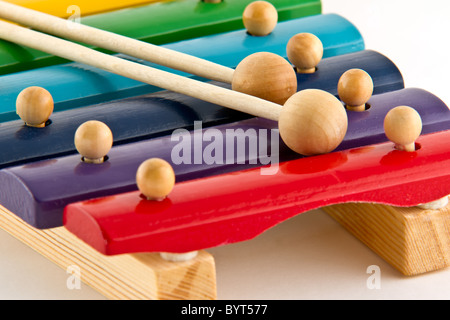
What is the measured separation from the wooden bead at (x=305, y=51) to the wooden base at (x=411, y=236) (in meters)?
0.40

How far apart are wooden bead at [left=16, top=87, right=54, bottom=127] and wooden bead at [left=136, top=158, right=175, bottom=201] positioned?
0.37 meters

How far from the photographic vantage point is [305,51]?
253 cm

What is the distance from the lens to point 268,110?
2260 millimetres

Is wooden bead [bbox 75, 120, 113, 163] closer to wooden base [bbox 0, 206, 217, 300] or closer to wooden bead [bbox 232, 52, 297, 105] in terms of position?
wooden base [bbox 0, 206, 217, 300]

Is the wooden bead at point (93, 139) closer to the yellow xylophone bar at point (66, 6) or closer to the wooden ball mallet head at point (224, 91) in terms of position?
the wooden ball mallet head at point (224, 91)

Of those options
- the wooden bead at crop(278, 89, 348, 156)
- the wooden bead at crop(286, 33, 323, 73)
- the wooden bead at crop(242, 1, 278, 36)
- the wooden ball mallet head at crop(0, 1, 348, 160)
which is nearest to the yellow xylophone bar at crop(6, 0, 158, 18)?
the wooden ball mallet head at crop(0, 1, 348, 160)

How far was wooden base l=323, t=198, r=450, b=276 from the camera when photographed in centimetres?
221

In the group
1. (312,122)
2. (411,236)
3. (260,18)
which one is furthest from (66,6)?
(411,236)

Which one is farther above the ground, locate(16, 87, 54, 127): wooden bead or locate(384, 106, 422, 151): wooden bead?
locate(16, 87, 54, 127): wooden bead

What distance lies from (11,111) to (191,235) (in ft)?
2.12

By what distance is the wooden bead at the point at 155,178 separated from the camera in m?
1.96

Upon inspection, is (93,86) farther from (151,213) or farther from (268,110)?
(151,213)

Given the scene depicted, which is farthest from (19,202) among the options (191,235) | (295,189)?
(295,189)

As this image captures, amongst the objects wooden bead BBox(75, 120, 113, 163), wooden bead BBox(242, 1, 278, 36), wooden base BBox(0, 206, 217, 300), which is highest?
wooden bead BBox(242, 1, 278, 36)
